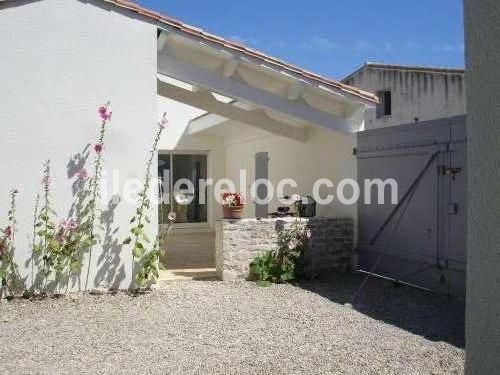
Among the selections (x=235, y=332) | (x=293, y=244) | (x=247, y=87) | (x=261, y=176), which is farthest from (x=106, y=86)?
(x=261, y=176)

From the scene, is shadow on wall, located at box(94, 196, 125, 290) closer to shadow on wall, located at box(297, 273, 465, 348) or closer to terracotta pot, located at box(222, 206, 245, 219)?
terracotta pot, located at box(222, 206, 245, 219)

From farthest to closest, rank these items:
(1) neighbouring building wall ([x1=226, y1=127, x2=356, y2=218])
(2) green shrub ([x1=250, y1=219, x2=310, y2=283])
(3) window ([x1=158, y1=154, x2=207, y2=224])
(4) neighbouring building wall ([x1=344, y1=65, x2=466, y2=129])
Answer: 1. (4) neighbouring building wall ([x1=344, y1=65, x2=466, y2=129])
2. (3) window ([x1=158, y1=154, x2=207, y2=224])
3. (1) neighbouring building wall ([x1=226, y1=127, x2=356, y2=218])
4. (2) green shrub ([x1=250, y1=219, x2=310, y2=283])

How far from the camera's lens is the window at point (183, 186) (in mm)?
19688

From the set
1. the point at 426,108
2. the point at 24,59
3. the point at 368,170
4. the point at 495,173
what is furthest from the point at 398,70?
the point at 495,173

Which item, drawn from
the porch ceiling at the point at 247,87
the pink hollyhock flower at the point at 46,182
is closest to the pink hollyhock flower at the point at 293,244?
the porch ceiling at the point at 247,87

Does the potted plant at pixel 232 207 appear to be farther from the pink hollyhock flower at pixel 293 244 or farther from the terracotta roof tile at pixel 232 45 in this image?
the terracotta roof tile at pixel 232 45

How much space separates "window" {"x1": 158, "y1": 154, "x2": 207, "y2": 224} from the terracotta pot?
28.3ft

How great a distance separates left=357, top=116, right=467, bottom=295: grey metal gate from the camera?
29.1ft

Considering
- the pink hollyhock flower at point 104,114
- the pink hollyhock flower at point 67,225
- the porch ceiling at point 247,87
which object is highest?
the porch ceiling at point 247,87

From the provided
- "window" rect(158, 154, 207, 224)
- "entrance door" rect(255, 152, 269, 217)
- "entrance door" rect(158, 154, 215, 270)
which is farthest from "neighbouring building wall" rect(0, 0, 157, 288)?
"window" rect(158, 154, 207, 224)

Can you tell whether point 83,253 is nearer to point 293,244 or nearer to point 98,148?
point 98,148

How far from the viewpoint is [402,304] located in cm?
879

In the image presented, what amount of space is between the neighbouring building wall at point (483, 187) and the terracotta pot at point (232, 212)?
784 centimetres

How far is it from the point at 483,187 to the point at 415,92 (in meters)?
25.5
